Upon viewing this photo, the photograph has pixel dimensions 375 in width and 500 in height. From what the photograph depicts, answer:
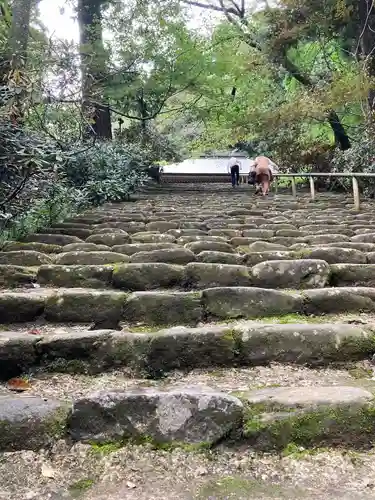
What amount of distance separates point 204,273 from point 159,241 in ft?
5.96

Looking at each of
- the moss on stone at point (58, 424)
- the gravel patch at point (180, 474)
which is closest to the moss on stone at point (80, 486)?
the gravel patch at point (180, 474)

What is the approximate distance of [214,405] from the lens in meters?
1.89

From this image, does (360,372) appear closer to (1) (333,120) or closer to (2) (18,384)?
(2) (18,384)

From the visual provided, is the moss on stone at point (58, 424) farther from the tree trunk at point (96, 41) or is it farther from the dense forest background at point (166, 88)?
the tree trunk at point (96, 41)

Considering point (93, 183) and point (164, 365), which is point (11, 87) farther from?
point (93, 183)

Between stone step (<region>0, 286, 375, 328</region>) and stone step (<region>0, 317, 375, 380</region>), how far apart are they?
44 centimetres

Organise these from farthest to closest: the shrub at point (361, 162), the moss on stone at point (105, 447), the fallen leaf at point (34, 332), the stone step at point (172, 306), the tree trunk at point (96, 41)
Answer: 1. the tree trunk at point (96, 41)
2. the shrub at point (361, 162)
3. the stone step at point (172, 306)
4. the fallen leaf at point (34, 332)
5. the moss on stone at point (105, 447)

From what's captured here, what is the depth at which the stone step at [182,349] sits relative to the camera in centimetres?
239

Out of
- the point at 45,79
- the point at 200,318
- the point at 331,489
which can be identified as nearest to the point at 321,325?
the point at 200,318

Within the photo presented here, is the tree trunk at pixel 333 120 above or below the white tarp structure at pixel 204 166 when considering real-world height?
above

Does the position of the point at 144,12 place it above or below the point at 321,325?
above

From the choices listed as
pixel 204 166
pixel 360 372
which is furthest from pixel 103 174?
pixel 204 166

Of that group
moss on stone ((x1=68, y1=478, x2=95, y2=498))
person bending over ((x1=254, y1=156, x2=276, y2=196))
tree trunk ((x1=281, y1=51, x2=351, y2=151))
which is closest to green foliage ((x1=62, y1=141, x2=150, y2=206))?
person bending over ((x1=254, y1=156, x2=276, y2=196))

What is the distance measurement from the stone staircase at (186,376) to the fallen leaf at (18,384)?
0.01 meters
